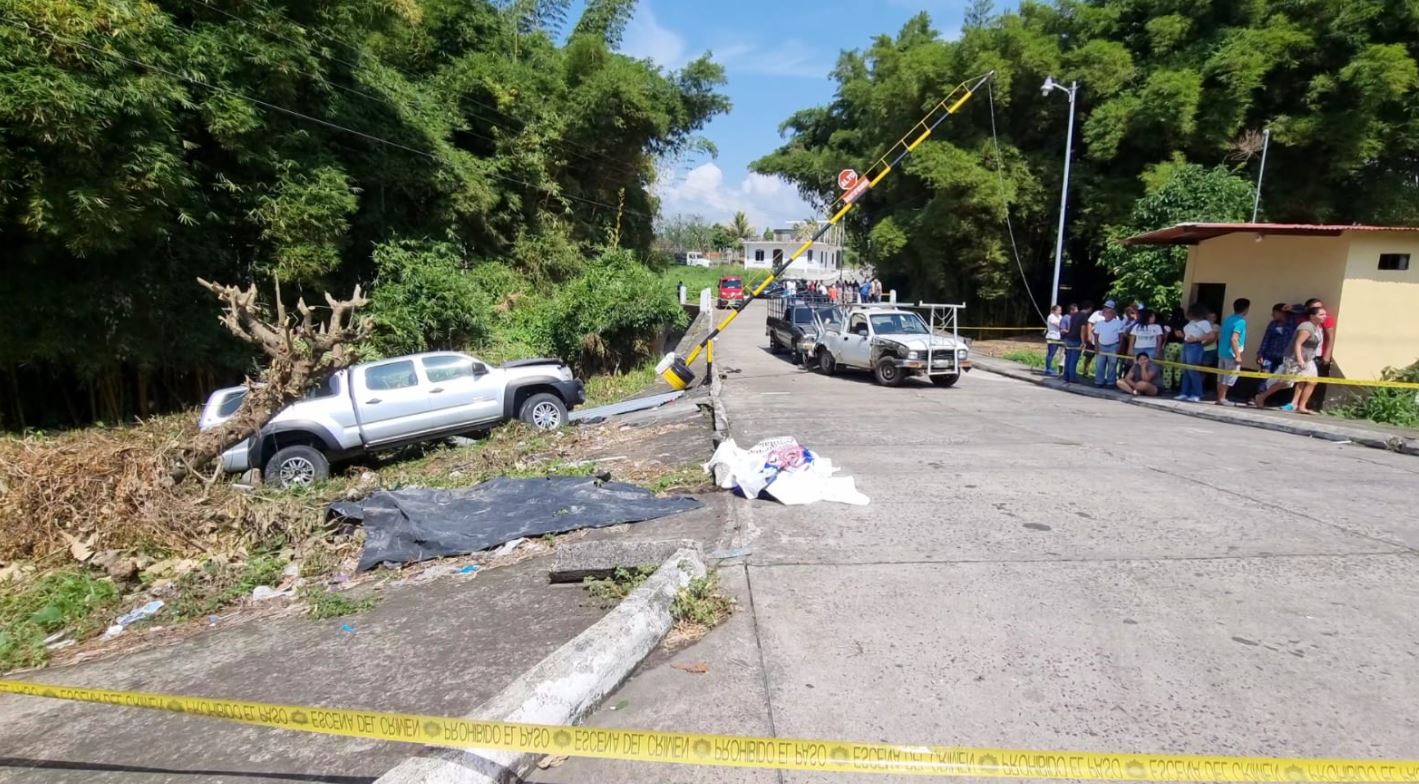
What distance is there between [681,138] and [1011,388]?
16.0 metres

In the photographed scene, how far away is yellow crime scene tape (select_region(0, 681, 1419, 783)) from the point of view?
7.55 ft

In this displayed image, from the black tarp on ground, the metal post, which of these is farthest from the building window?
the black tarp on ground

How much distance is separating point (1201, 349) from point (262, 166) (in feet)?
55.2

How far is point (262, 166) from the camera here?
12.8 metres

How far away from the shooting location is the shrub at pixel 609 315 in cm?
1927

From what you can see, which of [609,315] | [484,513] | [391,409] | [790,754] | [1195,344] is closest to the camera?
[790,754]

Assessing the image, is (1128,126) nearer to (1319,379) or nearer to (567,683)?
(1319,379)

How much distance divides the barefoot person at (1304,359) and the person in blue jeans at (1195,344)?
1112mm

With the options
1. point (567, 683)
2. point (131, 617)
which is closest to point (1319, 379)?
point (567, 683)

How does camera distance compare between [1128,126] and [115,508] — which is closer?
[115,508]

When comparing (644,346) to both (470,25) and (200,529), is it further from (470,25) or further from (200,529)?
(200,529)

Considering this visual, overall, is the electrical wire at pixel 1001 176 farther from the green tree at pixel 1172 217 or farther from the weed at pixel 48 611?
the weed at pixel 48 611

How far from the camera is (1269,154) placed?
66.8 feet

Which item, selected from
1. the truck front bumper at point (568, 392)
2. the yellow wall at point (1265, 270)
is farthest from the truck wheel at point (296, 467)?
the yellow wall at point (1265, 270)
